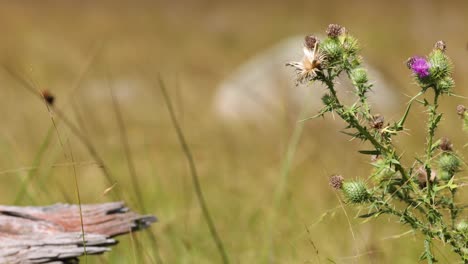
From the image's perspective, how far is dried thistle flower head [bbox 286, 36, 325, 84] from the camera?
1.92m

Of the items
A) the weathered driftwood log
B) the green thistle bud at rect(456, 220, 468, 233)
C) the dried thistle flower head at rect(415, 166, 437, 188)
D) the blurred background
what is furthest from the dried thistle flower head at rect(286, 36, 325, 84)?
the weathered driftwood log

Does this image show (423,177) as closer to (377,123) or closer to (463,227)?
(463,227)

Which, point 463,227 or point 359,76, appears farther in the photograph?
point 463,227

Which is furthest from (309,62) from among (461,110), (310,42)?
(461,110)

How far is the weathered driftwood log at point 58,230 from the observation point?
102 inches

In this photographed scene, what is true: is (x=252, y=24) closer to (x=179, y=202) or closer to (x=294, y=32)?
(x=294, y=32)

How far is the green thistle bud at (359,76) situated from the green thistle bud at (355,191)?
230mm

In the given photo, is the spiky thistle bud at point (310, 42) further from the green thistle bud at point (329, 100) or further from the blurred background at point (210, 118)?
the blurred background at point (210, 118)

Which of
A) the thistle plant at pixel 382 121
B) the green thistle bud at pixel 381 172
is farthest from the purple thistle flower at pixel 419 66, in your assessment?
the green thistle bud at pixel 381 172

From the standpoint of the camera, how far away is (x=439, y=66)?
2.06 metres

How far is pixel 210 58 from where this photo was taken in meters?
16.9

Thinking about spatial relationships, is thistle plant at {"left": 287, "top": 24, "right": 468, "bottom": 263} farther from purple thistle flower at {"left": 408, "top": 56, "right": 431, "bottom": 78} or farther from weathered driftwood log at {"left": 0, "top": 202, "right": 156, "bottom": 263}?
weathered driftwood log at {"left": 0, "top": 202, "right": 156, "bottom": 263}

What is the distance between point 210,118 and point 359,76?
8259 mm

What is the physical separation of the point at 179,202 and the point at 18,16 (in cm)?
1543
